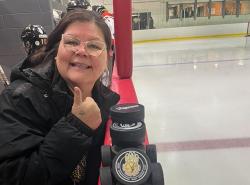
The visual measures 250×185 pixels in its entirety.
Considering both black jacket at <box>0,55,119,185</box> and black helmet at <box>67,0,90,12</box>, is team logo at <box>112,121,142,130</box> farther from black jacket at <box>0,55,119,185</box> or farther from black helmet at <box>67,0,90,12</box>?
black helmet at <box>67,0,90,12</box>

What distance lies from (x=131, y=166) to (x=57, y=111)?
34 cm

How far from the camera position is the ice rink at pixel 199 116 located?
1.63 metres

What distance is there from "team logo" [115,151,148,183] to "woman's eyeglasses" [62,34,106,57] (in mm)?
387

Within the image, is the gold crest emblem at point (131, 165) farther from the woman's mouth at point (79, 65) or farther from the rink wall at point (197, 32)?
the rink wall at point (197, 32)

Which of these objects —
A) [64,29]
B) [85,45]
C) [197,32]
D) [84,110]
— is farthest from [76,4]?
[197,32]

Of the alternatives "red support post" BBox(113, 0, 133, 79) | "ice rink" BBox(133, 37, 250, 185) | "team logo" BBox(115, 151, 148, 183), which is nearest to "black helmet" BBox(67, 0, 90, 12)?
"red support post" BBox(113, 0, 133, 79)

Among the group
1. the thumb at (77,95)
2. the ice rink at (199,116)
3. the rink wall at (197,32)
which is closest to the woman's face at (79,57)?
the thumb at (77,95)

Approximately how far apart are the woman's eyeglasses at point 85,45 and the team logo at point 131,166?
39 centimetres

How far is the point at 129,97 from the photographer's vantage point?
1.54 metres

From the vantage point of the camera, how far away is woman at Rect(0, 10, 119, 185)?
73cm

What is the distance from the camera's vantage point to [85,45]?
3.03 ft

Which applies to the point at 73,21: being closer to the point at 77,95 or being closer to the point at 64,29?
the point at 64,29

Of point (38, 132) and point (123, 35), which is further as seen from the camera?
point (123, 35)

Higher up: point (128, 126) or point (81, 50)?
point (81, 50)
